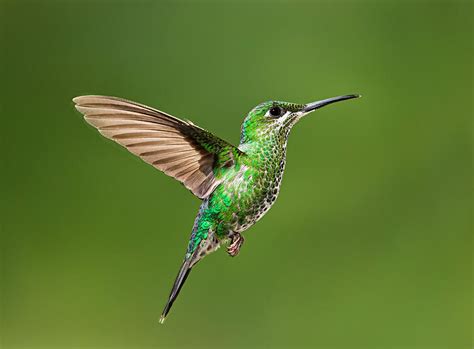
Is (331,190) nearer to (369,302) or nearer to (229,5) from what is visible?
(369,302)

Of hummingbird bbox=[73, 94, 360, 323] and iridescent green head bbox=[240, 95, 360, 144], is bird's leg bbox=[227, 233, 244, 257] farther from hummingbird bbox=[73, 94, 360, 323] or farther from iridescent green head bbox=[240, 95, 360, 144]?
iridescent green head bbox=[240, 95, 360, 144]

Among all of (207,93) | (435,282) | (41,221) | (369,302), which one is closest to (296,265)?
(369,302)

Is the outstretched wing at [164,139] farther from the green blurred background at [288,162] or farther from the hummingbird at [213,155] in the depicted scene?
the green blurred background at [288,162]

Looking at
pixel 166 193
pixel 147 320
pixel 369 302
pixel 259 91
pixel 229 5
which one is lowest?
pixel 369 302

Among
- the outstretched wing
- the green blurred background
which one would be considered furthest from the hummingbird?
the green blurred background

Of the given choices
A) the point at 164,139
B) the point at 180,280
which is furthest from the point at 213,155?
the point at 180,280

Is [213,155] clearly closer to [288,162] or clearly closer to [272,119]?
[272,119]

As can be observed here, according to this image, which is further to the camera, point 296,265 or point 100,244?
point 100,244
